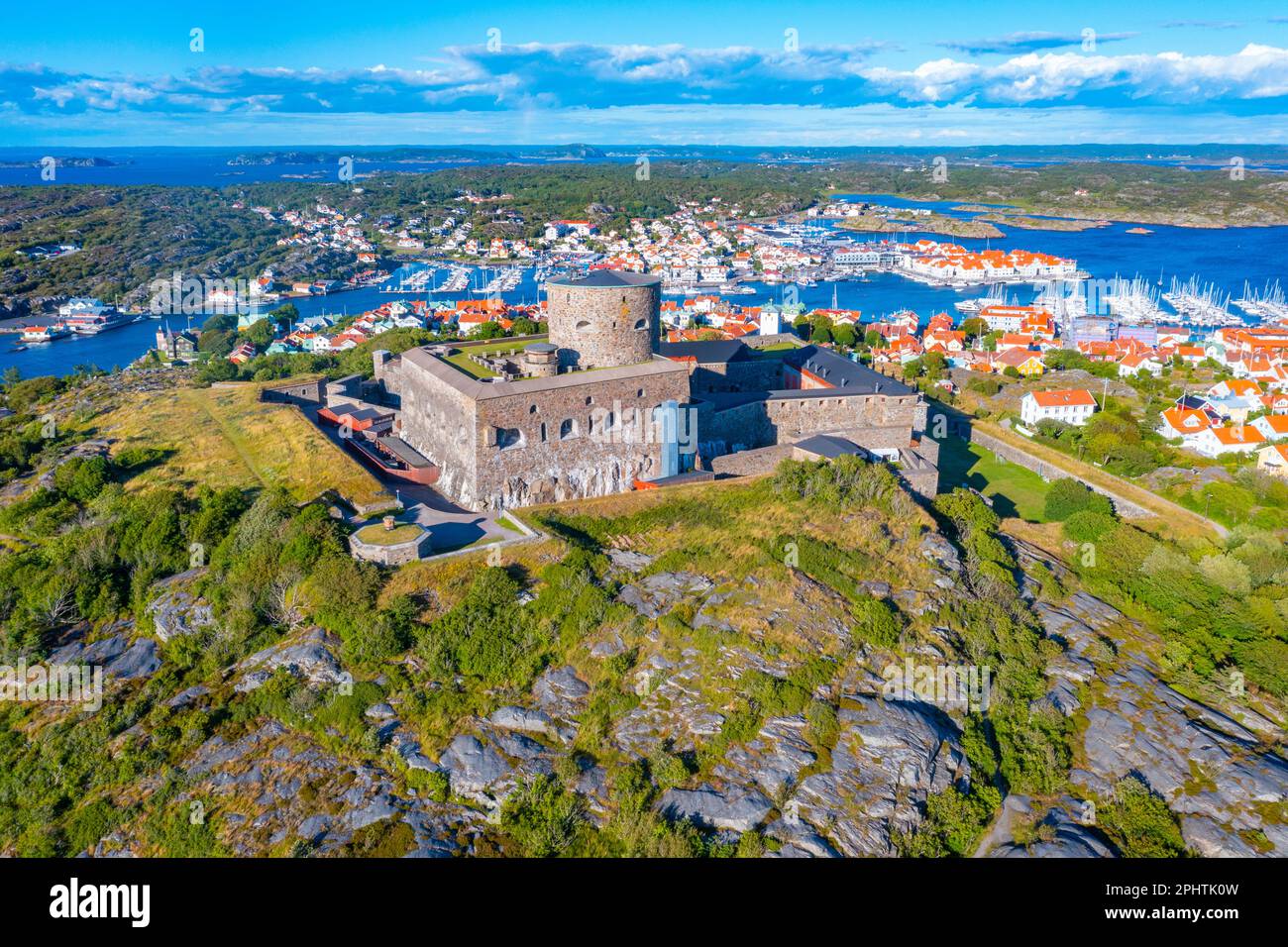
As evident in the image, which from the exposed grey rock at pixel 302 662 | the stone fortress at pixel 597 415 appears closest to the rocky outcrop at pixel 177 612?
the exposed grey rock at pixel 302 662

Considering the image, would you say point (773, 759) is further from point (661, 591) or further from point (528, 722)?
point (661, 591)

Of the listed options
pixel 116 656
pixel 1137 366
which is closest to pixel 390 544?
pixel 116 656

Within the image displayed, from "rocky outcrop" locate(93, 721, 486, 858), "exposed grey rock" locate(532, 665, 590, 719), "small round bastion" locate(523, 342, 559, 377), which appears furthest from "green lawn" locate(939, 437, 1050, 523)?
"rocky outcrop" locate(93, 721, 486, 858)

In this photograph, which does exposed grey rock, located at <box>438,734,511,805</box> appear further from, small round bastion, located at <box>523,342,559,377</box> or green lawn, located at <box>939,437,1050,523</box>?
green lawn, located at <box>939,437,1050,523</box>

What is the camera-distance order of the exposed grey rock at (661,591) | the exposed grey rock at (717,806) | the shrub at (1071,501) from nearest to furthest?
the exposed grey rock at (717,806) → the exposed grey rock at (661,591) → the shrub at (1071,501)

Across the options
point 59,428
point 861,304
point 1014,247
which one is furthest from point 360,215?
point 59,428

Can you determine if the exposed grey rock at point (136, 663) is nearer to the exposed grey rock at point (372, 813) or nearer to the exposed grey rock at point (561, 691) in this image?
the exposed grey rock at point (372, 813)
